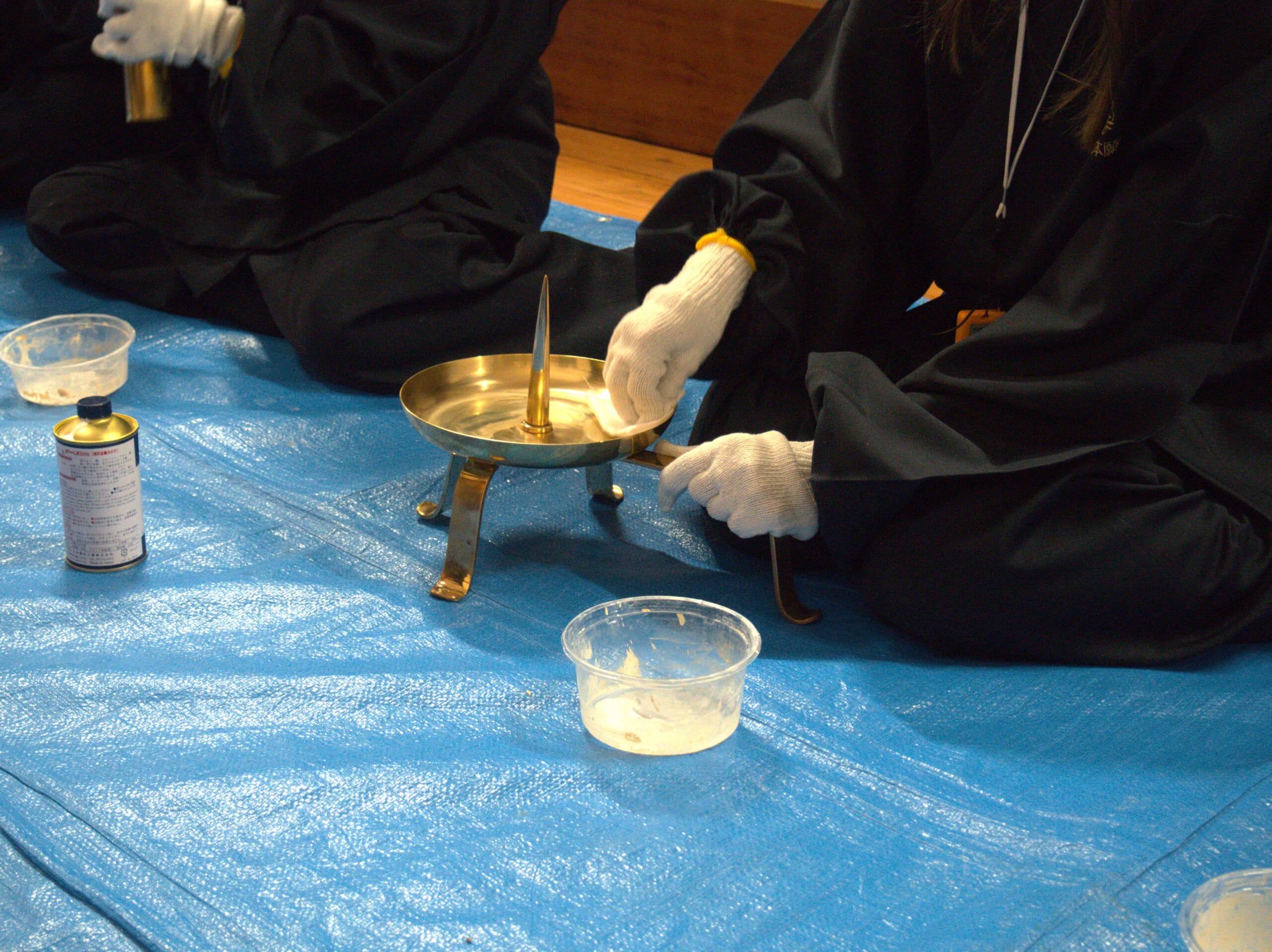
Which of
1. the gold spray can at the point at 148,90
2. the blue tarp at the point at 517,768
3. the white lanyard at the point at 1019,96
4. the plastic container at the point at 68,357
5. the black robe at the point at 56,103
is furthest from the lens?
the black robe at the point at 56,103

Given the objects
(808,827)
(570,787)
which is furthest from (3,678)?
(808,827)

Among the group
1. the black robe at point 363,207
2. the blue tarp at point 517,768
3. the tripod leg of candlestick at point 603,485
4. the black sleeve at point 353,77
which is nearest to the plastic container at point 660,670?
the blue tarp at point 517,768

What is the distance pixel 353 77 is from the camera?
6.12ft

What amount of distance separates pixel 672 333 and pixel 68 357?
1.01m

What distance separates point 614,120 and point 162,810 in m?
3.48

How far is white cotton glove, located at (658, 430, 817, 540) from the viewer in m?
1.24

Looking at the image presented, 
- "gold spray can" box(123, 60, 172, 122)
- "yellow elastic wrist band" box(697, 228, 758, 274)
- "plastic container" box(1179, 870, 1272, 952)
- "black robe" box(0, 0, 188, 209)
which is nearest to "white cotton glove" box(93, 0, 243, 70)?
"gold spray can" box(123, 60, 172, 122)

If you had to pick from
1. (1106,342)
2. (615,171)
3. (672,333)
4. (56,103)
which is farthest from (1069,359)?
(615,171)

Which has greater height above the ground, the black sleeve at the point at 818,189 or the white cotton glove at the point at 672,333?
the black sleeve at the point at 818,189

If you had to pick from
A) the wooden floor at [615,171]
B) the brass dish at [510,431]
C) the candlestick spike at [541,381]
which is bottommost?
the wooden floor at [615,171]

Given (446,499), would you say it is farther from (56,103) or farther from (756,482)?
(56,103)

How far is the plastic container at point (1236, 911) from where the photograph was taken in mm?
890

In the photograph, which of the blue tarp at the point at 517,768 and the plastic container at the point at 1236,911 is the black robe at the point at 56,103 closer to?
the blue tarp at the point at 517,768

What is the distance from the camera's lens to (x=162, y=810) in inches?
37.8
